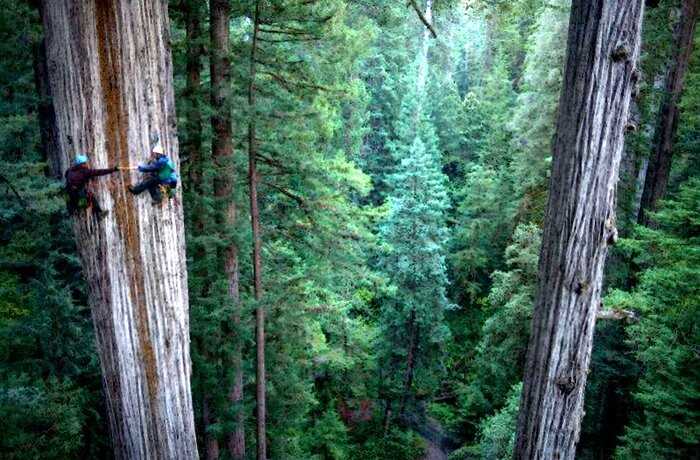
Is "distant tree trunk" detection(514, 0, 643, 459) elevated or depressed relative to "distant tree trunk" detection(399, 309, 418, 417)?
elevated

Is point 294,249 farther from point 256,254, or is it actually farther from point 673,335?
point 673,335

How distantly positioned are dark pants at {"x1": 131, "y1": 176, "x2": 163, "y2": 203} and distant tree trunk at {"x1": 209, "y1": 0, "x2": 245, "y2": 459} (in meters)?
4.22

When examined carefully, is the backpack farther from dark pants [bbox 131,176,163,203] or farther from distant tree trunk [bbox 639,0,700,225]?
distant tree trunk [bbox 639,0,700,225]

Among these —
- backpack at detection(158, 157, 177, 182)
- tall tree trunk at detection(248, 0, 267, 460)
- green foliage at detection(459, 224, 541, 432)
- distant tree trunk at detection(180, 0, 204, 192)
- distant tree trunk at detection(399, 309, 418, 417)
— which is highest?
distant tree trunk at detection(180, 0, 204, 192)

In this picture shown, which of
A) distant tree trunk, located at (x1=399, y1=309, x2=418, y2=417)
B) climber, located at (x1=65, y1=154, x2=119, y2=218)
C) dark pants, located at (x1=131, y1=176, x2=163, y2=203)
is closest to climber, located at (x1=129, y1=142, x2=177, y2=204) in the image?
dark pants, located at (x1=131, y1=176, x2=163, y2=203)

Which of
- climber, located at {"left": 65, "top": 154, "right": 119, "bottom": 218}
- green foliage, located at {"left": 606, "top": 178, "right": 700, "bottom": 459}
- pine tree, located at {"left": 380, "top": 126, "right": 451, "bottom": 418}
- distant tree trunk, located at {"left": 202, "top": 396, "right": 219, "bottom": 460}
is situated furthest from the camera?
pine tree, located at {"left": 380, "top": 126, "right": 451, "bottom": 418}

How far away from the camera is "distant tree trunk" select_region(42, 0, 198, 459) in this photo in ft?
9.59

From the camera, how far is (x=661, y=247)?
8.69 m

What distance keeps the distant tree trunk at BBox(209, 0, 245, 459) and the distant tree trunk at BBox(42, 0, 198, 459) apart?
13.5ft

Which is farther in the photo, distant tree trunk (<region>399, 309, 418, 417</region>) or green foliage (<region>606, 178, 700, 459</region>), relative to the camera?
distant tree trunk (<region>399, 309, 418, 417</region>)

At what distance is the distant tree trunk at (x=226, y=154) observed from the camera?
725 centimetres

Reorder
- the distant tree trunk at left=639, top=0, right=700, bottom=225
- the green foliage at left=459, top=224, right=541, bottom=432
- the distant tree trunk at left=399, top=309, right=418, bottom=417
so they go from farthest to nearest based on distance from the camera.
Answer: the distant tree trunk at left=399, top=309, right=418, bottom=417 → the green foliage at left=459, top=224, right=541, bottom=432 → the distant tree trunk at left=639, top=0, right=700, bottom=225

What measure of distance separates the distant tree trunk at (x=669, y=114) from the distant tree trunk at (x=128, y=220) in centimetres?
1241

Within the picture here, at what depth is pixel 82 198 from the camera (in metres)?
3.05
